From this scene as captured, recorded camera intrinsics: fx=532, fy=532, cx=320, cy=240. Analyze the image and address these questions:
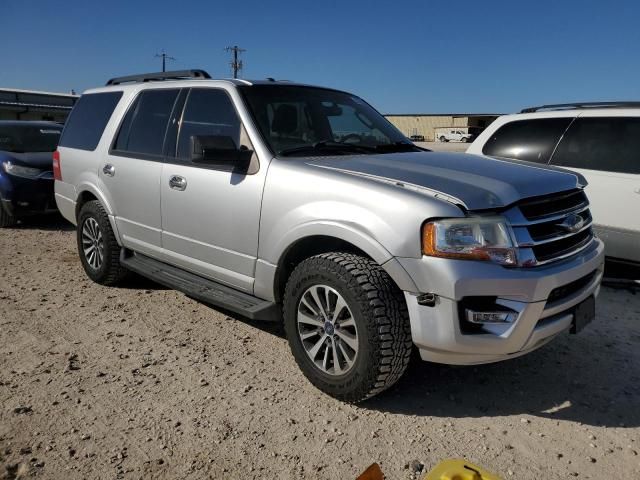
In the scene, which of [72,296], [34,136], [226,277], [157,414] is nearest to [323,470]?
[157,414]

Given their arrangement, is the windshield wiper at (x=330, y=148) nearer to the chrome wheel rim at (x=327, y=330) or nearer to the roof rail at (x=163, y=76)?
the chrome wheel rim at (x=327, y=330)

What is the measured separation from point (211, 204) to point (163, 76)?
5.90 feet

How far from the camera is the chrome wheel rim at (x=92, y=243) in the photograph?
16.6 ft

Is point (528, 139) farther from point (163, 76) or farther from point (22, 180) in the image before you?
point (22, 180)

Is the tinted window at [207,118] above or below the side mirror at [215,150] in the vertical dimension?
above

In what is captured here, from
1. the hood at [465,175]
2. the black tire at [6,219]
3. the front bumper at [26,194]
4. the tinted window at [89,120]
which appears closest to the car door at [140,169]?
the tinted window at [89,120]

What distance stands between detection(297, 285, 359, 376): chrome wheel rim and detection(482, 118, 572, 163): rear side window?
11.4 ft

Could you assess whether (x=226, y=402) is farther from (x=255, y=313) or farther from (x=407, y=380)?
(x=407, y=380)

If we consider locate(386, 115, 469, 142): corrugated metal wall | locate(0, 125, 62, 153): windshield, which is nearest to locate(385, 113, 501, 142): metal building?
locate(386, 115, 469, 142): corrugated metal wall

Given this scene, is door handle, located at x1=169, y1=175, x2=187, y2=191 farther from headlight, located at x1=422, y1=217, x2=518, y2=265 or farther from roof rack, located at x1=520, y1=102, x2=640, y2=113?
roof rack, located at x1=520, y1=102, x2=640, y2=113

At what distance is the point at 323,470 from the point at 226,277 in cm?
162

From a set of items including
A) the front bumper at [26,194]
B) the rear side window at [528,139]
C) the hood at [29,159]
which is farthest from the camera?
the hood at [29,159]

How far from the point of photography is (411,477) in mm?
2459

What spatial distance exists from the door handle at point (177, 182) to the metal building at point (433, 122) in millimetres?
61289
